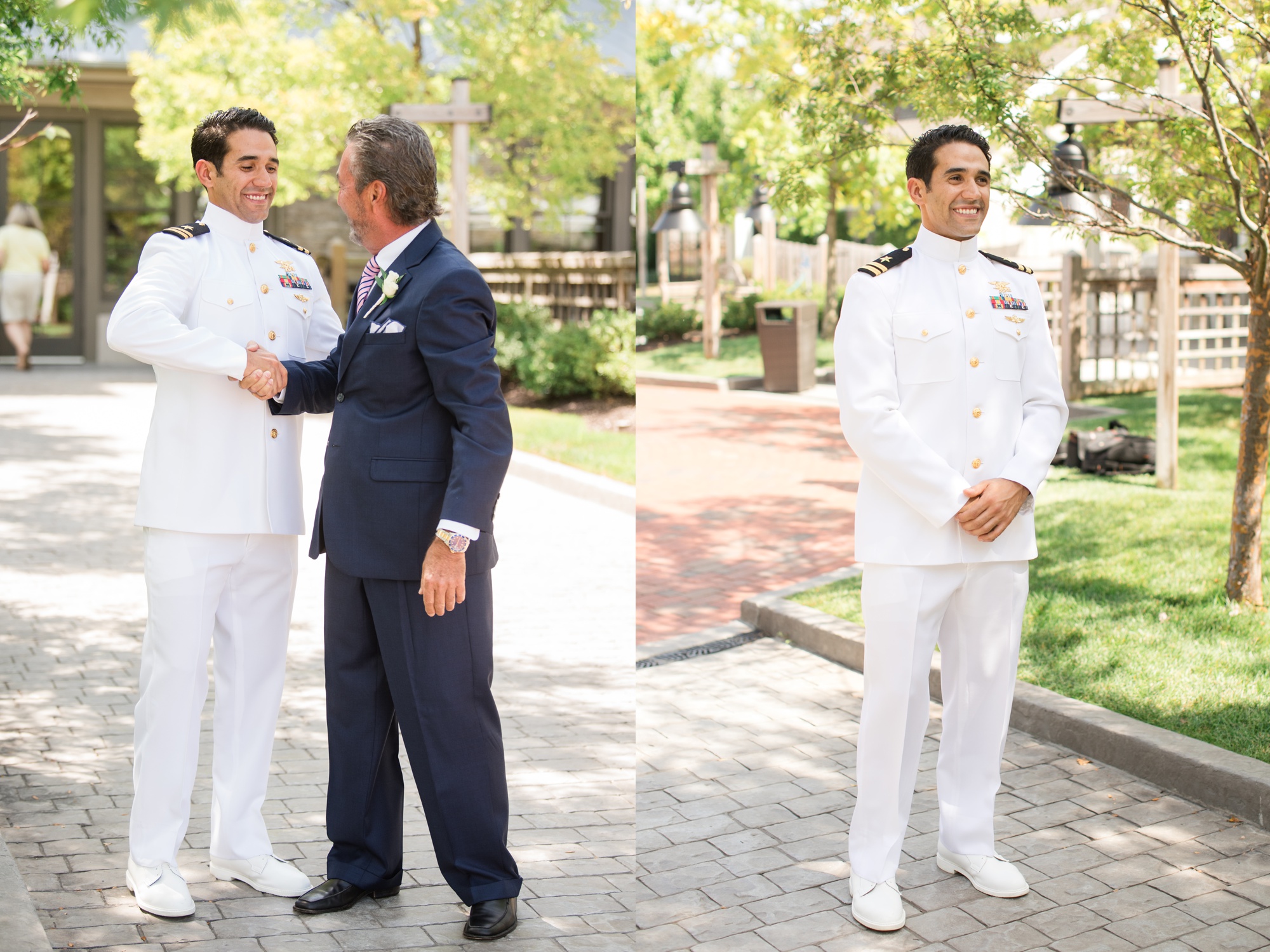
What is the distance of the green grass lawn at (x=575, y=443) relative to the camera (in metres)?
11.7

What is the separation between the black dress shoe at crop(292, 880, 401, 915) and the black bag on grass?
26.5 ft

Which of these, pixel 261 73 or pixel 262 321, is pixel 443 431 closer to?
pixel 262 321

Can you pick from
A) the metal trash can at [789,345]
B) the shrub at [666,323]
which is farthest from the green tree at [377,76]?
the shrub at [666,323]

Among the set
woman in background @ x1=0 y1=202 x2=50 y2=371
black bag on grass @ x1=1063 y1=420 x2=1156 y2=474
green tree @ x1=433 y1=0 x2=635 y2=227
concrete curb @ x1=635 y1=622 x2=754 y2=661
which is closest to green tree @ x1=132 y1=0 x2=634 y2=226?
green tree @ x1=433 y1=0 x2=635 y2=227

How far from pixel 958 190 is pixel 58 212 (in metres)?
20.7

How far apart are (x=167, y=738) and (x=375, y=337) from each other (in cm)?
122

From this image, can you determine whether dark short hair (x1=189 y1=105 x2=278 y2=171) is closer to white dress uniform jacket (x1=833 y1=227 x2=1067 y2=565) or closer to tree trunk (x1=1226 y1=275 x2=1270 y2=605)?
white dress uniform jacket (x1=833 y1=227 x2=1067 y2=565)

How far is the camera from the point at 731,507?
10219 millimetres

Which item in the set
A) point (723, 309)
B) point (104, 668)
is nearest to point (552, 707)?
point (104, 668)

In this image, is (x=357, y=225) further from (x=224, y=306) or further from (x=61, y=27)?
(x=61, y=27)

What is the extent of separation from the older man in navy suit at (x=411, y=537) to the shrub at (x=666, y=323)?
857 inches

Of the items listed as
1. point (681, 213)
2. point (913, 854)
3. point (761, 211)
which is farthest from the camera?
point (761, 211)

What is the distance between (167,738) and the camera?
Result: 3.61 metres

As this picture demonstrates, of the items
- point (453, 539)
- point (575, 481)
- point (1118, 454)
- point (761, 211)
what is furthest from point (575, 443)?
point (761, 211)
